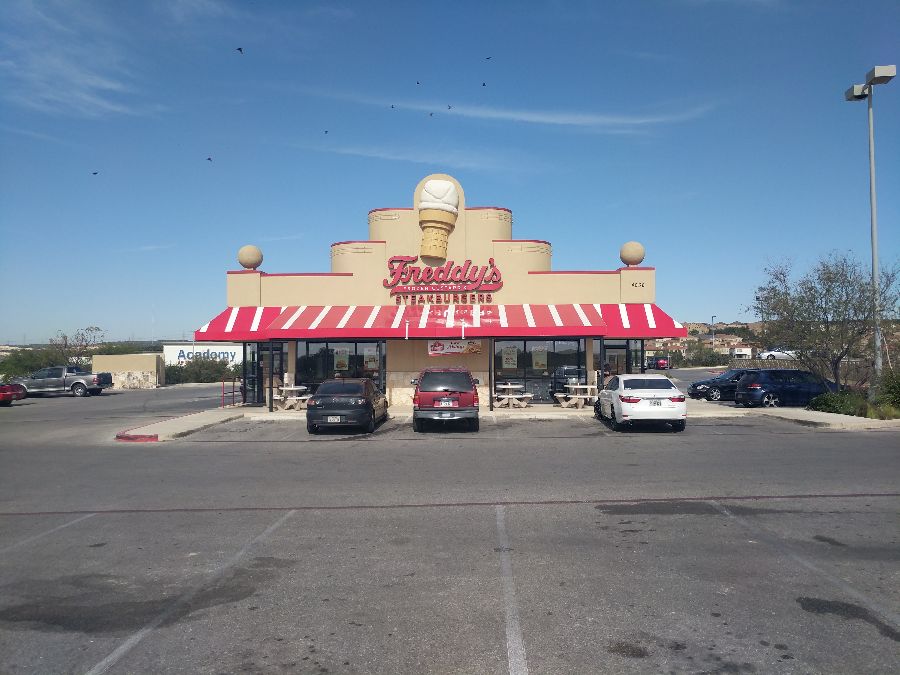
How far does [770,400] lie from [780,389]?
1.75 ft

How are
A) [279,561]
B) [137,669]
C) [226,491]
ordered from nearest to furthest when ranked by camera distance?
[137,669] → [279,561] → [226,491]

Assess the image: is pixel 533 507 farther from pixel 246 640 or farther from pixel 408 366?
pixel 408 366

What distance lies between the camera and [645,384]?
18.6 metres

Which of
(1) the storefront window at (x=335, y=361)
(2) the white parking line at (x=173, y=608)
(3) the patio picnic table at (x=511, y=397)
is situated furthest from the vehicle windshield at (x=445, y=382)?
(2) the white parking line at (x=173, y=608)

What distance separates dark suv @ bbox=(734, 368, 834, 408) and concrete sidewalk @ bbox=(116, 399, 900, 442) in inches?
55.2

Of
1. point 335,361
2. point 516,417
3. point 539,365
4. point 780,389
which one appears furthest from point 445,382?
point 780,389

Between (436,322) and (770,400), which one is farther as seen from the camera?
(770,400)

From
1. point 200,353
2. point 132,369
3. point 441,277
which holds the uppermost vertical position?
point 441,277

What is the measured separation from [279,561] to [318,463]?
6820 millimetres

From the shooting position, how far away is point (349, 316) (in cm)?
2645

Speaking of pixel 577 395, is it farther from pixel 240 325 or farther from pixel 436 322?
pixel 240 325

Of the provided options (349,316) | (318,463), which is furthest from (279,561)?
(349,316)

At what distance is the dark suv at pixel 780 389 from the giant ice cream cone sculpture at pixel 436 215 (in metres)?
12.2

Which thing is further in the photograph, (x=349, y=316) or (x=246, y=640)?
(x=349, y=316)
